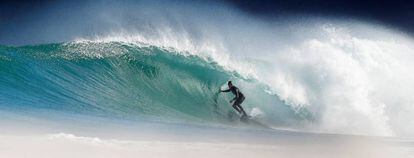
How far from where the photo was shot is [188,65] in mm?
11578

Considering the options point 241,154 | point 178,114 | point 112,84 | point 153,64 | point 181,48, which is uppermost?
point 181,48

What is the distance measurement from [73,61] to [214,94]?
3063 millimetres

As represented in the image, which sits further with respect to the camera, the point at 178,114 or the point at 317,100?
the point at 317,100

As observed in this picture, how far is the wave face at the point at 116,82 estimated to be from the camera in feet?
26.5

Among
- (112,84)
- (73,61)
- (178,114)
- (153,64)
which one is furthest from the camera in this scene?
(153,64)

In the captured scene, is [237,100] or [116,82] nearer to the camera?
[116,82]

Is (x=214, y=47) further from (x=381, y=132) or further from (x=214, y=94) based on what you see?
(x=381, y=132)

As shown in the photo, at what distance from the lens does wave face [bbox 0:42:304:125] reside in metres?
8.06

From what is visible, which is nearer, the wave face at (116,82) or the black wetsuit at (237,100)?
the wave face at (116,82)

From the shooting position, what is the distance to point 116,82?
9.70m

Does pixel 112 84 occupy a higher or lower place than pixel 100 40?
lower

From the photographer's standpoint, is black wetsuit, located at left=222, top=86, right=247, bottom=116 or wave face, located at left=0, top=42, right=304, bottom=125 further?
black wetsuit, located at left=222, top=86, right=247, bottom=116

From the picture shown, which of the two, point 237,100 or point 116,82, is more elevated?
point 116,82

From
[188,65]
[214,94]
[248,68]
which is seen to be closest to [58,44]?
A: [188,65]
